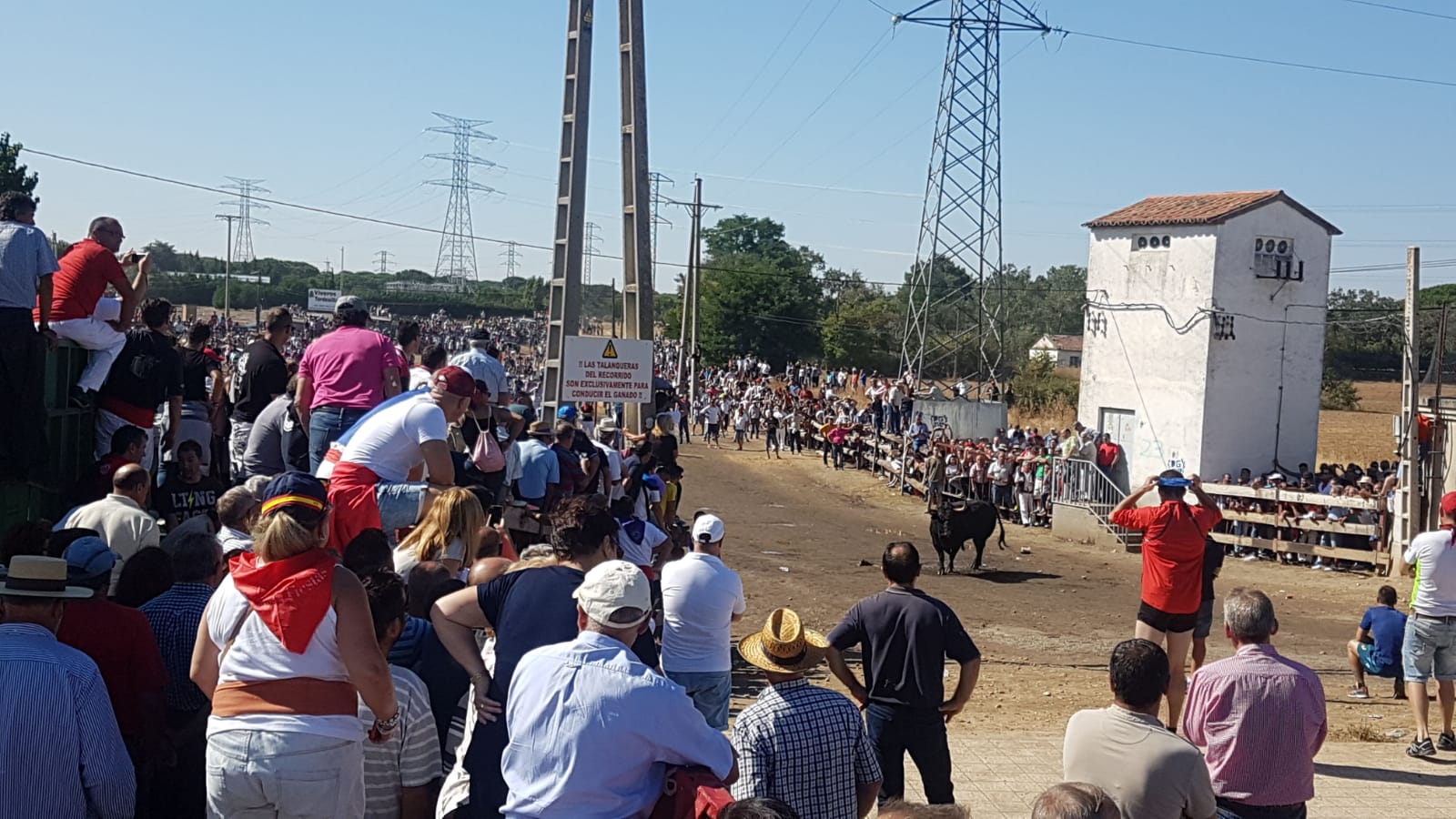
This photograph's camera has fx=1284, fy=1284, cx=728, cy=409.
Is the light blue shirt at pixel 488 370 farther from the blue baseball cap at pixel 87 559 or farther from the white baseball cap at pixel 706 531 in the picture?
the blue baseball cap at pixel 87 559

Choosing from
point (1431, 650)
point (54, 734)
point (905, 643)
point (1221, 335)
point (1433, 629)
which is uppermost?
point (1221, 335)

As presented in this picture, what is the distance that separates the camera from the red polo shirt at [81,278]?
26.9 feet

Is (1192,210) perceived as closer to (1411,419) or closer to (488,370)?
(1411,419)

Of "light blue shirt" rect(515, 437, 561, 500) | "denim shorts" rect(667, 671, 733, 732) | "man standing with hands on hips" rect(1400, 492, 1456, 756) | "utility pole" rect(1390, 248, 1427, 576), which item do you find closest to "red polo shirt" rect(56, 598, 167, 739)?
"denim shorts" rect(667, 671, 733, 732)

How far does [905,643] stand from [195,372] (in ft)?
20.3

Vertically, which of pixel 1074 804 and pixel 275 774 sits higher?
pixel 1074 804

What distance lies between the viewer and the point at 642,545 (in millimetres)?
8461

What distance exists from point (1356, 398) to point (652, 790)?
5928cm

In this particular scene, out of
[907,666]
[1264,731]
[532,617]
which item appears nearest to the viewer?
[532,617]

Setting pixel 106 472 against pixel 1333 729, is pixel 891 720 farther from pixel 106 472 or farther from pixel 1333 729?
pixel 1333 729

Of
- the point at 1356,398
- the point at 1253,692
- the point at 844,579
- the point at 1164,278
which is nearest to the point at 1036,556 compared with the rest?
the point at 844,579

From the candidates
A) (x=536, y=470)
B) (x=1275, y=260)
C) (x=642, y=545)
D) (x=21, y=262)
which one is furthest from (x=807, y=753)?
(x=1275, y=260)

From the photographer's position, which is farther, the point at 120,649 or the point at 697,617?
the point at 697,617

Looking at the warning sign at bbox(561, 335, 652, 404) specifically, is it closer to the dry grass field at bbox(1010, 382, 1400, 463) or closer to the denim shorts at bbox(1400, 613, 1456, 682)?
the denim shorts at bbox(1400, 613, 1456, 682)
